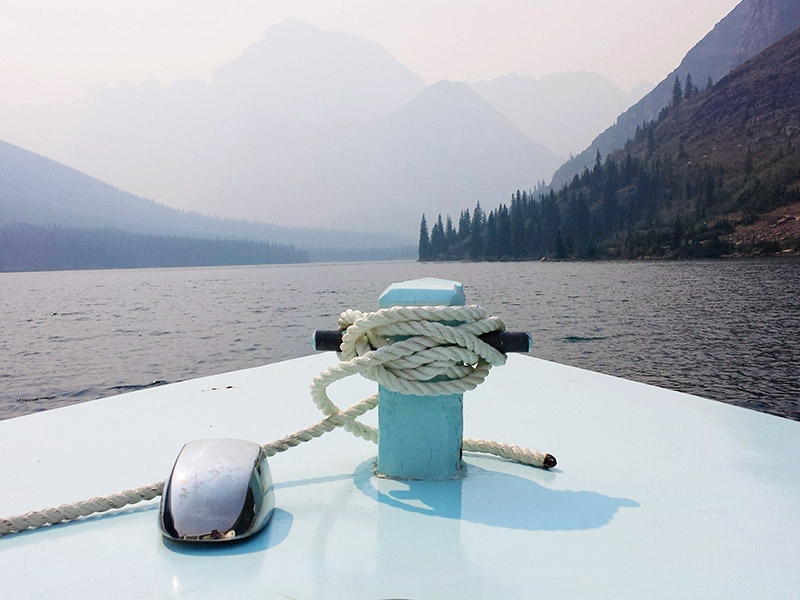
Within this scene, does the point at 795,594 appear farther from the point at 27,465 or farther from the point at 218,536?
the point at 27,465

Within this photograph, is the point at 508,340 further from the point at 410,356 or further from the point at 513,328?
the point at 513,328

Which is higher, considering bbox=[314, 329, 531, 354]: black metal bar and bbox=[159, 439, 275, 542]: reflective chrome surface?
bbox=[314, 329, 531, 354]: black metal bar

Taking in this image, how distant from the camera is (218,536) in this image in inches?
47.8

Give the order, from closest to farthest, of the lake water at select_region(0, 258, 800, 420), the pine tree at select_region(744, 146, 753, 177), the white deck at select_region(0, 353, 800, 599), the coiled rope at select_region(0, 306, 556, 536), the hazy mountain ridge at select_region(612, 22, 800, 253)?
1. the white deck at select_region(0, 353, 800, 599)
2. the coiled rope at select_region(0, 306, 556, 536)
3. the lake water at select_region(0, 258, 800, 420)
4. the hazy mountain ridge at select_region(612, 22, 800, 253)
5. the pine tree at select_region(744, 146, 753, 177)

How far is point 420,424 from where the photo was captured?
5.06 feet

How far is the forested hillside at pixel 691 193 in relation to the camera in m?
102

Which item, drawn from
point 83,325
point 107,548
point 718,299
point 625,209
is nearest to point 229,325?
point 83,325

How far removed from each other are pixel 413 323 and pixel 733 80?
168255 mm

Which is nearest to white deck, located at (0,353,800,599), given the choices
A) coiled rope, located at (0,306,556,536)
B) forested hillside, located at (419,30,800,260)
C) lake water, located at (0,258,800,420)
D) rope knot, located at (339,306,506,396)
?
coiled rope, located at (0,306,556,536)

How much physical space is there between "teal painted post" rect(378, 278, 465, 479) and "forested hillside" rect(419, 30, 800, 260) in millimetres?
111463

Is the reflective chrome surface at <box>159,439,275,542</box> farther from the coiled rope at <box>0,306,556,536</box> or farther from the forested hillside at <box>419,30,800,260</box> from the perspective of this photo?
→ the forested hillside at <box>419,30,800,260</box>

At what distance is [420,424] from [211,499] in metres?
0.59

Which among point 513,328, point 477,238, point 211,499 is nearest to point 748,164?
point 477,238

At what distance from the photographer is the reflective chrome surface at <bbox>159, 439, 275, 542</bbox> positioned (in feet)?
3.93
